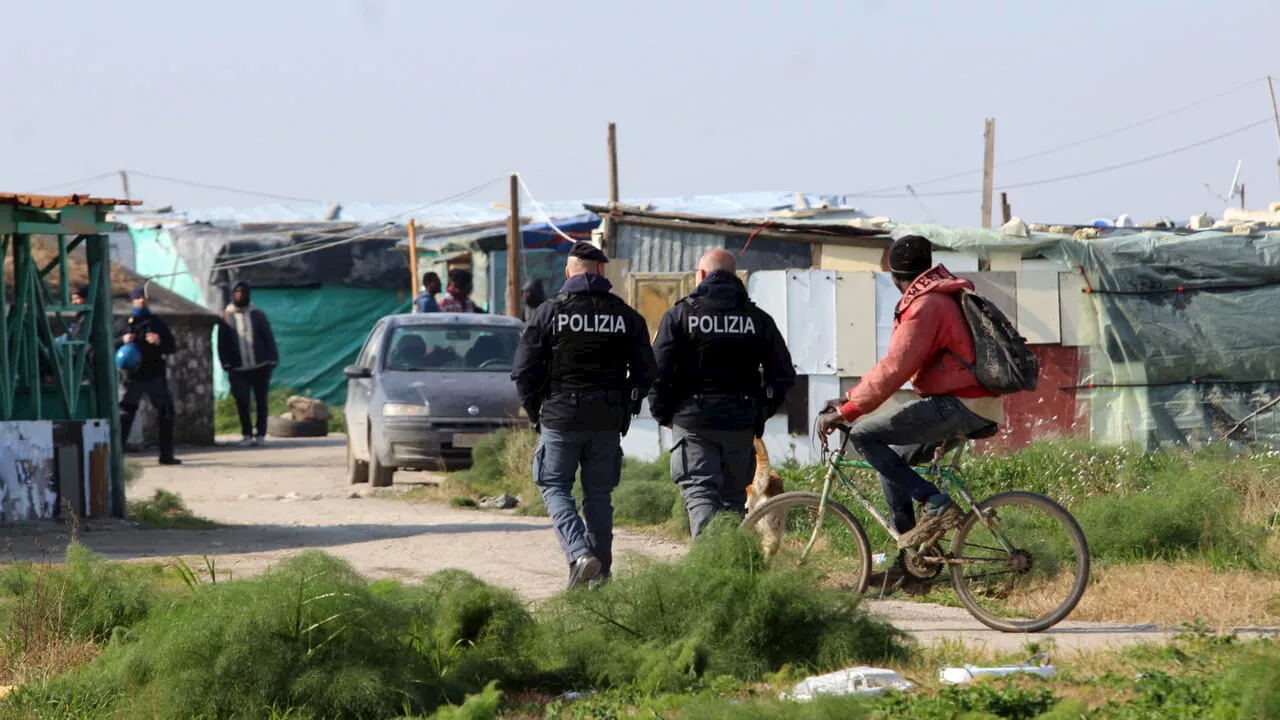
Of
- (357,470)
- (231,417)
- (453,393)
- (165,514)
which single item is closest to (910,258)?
(165,514)

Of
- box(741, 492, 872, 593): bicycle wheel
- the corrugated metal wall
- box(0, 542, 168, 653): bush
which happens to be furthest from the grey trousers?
the corrugated metal wall

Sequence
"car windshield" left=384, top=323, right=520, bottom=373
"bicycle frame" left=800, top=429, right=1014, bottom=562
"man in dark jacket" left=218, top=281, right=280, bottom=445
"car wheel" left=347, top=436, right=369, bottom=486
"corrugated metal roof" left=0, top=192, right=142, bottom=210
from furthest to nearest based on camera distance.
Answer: "man in dark jacket" left=218, top=281, right=280, bottom=445 < "car wheel" left=347, top=436, right=369, bottom=486 < "car windshield" left=384, top=323, right=520, bottom=373 < "corrugated metal roof" left=0, top=192, right=142, bottom=210 < "bicycle frame" left=800, top=429, right=1014, bottom=562

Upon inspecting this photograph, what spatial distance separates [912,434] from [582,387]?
1.66 m

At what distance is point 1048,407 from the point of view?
45.4 ft

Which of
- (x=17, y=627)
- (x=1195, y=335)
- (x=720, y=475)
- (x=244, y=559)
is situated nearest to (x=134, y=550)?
(x=244, y=559)

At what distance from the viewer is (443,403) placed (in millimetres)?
14906

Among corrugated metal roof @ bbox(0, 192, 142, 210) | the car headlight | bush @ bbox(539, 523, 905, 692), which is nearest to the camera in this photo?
bush @ bbox(539, 523, 905, 692)

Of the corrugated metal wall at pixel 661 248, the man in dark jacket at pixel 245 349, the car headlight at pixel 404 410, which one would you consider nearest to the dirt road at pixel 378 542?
the car headlight at pixel 404 410

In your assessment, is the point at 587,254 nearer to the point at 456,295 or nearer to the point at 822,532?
the point at 822,532

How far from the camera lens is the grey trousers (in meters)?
7.64

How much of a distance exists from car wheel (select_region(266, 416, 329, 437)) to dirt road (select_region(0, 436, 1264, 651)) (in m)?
6.70

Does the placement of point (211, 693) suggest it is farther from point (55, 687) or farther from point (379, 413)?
point (379, 413)

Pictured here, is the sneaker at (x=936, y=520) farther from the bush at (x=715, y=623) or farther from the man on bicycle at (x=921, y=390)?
the bush at (x=715, y=623)

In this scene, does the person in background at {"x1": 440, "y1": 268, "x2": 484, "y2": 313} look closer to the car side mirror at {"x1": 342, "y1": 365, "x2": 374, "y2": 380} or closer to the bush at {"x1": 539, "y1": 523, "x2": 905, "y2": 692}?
the car side mirror at {"x1": 342, "y1": 365, "x2": 374, "y2": 380}
